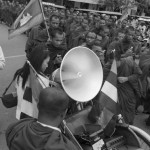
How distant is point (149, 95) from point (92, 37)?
1.68 m

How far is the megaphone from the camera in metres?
2.46

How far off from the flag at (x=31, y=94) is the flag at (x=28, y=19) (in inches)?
52.7

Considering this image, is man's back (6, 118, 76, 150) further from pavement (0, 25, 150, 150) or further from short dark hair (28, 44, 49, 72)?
pavement (0, 25, 150, 150)

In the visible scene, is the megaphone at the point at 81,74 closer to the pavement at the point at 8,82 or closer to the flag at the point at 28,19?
the flag at the point at 28,19

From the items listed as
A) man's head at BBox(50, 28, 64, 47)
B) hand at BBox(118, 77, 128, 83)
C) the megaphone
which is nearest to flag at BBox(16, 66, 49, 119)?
the megaphone

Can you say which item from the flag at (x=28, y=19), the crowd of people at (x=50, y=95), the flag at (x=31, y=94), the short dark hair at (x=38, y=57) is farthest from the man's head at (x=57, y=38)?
the flag at (x=31, y=94)

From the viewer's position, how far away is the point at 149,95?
5.52m

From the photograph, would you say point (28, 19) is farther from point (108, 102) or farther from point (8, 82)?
point (8, 82)

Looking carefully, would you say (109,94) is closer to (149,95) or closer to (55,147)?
(55,147)

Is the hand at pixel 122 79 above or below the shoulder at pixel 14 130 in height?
below

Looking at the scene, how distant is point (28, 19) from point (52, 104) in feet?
8.41

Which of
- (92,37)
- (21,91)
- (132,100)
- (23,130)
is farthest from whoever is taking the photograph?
(92,37)

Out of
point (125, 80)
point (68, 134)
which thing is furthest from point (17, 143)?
point (125, 80)

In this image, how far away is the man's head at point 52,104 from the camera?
5.49 feet
